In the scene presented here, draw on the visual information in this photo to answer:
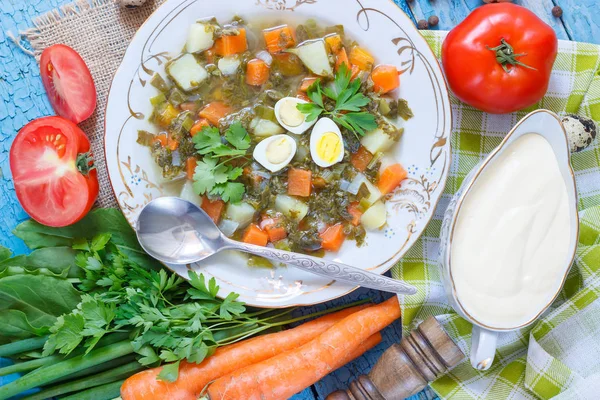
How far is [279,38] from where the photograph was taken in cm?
269

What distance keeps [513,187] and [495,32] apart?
680mm

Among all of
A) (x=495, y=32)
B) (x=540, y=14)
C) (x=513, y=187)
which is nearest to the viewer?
(x=513, y=187)

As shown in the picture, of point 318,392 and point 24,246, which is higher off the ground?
point 24,246

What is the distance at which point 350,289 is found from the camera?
267 cm

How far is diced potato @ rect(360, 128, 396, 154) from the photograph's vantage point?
2.69 meters

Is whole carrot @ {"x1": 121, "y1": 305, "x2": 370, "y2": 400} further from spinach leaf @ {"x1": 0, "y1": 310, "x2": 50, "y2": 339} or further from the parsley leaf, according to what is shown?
the parsley leaf

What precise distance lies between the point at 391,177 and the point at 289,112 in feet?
1.76

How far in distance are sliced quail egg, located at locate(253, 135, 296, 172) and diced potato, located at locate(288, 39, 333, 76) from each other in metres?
0.33

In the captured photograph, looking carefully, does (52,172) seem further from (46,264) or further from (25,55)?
(25,55)

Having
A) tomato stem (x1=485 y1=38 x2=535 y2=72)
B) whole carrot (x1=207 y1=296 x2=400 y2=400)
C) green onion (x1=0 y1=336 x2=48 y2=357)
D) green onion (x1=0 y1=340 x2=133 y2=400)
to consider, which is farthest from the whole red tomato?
green onion (x1=0 y1=336 x2=48 y2=357)

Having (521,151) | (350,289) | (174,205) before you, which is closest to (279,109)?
(174,205)

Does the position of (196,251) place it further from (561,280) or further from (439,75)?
(561,280)

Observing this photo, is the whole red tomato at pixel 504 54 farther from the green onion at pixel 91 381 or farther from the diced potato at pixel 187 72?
the green onion at pixel 91 381

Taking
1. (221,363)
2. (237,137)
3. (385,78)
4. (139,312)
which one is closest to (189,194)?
(237,137)
